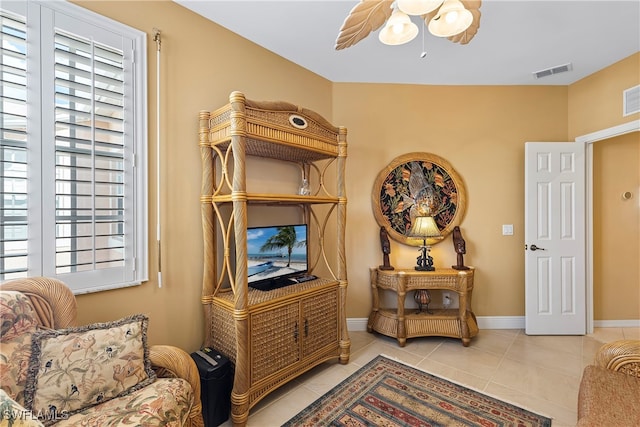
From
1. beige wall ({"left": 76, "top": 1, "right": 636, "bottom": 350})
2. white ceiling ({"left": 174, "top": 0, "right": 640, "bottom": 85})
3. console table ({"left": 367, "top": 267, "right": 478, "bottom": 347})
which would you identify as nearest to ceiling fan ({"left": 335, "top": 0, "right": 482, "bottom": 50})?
white ceiling ({"left": 174, "top": 0, "right": 640, "bottom": 85})

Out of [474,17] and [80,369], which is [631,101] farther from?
[80,369]

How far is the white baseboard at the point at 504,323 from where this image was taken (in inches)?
129

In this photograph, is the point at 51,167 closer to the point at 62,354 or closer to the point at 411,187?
the point at 62,354

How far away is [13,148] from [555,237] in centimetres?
446

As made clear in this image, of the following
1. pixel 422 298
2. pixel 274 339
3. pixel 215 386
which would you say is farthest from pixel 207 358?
pixel 422 298

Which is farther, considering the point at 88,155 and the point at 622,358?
the point at 88,155

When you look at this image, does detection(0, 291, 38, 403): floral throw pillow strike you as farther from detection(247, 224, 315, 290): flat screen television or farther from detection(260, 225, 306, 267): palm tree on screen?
detection(260, 225, 306, 267): palm tree on screen

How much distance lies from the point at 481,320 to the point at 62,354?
143 inches

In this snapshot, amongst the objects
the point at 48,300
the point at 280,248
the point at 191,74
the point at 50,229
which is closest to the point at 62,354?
the point at 48,300

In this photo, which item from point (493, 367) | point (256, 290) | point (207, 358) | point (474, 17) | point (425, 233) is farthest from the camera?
point (425, 233)

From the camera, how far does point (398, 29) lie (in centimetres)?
157

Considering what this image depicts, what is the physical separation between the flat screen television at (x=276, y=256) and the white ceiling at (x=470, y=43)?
62.7 inches

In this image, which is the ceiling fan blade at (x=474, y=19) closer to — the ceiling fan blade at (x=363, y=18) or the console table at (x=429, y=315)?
the ceiling fan blade at (x=363, y=18)

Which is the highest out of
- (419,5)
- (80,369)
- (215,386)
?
(419,5)
